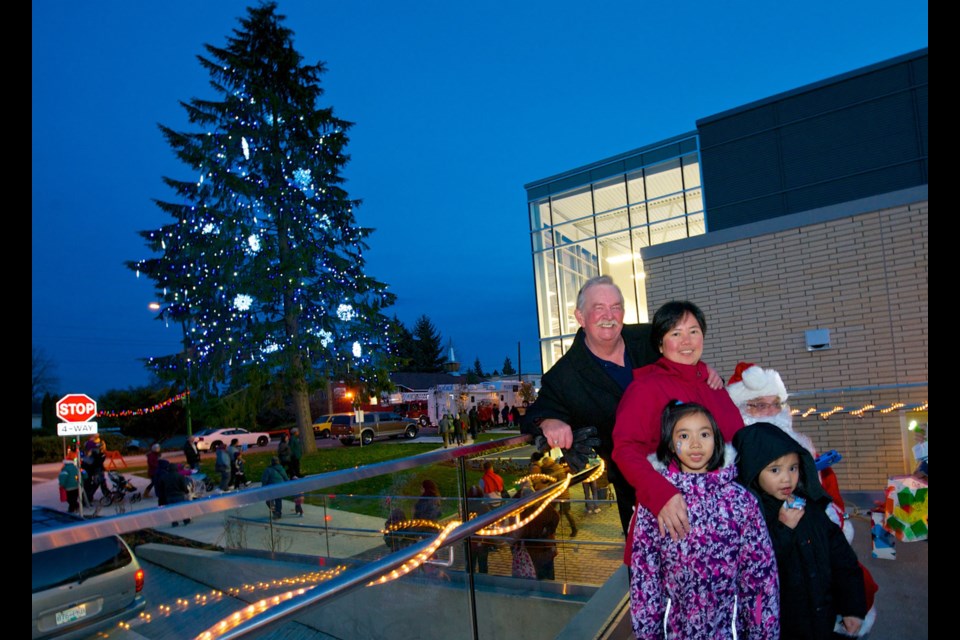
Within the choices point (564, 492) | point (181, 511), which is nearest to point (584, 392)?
point (181, 511)

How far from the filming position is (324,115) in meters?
23.0

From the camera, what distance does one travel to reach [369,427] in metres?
31.9

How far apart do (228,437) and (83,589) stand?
1330 inches

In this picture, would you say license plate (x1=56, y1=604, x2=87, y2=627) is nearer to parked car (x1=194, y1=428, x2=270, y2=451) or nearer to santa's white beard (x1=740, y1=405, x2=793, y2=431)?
santa's white beard (x1=740, y1=405, x2=793, y2=431)

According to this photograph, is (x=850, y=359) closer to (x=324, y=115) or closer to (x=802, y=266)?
(x=802, y=266)

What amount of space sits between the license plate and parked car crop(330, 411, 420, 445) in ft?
87.4

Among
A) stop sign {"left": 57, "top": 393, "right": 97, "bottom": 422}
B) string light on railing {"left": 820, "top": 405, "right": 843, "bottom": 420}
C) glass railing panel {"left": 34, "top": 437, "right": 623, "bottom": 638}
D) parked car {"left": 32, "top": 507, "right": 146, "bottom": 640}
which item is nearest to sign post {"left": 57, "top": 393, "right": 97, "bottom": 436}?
stop sign {"left": 57, "top": 393, "right": 97, "bottom": 422}

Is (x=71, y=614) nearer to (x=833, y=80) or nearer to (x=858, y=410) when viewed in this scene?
(x=858, y=410)

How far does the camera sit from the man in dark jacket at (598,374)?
9.07 feet

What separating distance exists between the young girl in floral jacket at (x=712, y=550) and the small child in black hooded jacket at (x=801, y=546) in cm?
10

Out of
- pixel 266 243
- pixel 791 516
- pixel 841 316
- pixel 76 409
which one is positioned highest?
pixel 266 243

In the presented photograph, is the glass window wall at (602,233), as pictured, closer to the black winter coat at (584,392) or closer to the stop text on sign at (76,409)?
the stop text on sign at (76,409)

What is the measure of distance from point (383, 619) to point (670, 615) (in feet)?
8.76

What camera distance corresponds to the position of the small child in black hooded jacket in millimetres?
2246
